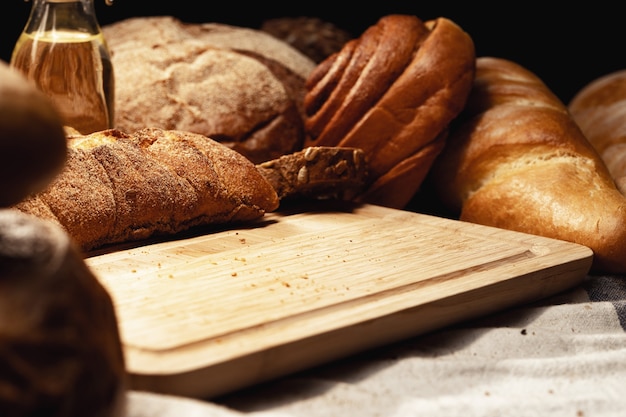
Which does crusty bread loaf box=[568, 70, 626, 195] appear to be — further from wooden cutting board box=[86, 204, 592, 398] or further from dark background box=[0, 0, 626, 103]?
wooden cutting board box=[86, 204, 592, 398]

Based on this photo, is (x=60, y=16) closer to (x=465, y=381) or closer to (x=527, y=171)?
(x=527, y=171)

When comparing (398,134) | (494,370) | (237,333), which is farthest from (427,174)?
(237,333)

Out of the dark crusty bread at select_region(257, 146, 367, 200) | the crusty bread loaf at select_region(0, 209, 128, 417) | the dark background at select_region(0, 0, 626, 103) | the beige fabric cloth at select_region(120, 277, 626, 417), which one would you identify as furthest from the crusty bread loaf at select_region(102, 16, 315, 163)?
A: the crusty bread loaf at select_region(0, 209, 128, 417)

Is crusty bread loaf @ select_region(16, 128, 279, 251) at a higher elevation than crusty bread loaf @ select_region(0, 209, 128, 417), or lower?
lower

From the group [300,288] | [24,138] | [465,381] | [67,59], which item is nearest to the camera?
[24,138]

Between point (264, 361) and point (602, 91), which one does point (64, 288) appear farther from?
point (602, 91)

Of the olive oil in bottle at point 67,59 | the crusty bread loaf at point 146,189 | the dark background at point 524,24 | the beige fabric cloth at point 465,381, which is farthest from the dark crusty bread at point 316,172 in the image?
the dark background at point 524,24

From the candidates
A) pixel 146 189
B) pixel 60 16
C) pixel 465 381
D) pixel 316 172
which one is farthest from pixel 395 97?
pixel 465 381
